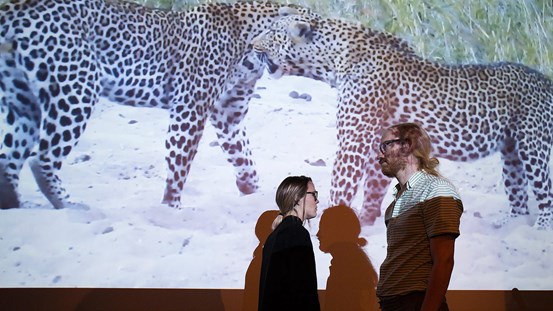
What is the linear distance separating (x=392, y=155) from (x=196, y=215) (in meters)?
1.32

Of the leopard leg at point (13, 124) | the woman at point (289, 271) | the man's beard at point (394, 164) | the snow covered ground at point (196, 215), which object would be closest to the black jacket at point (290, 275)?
the woman at point (289, 271)

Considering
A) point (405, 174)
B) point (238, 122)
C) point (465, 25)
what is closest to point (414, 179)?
point (405, 174)

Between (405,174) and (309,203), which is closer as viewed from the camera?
(405,174)

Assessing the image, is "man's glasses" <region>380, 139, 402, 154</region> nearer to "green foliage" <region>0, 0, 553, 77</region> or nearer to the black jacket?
the black jacket

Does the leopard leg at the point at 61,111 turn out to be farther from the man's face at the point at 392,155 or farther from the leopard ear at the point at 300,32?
the man's face at the point at 392,155

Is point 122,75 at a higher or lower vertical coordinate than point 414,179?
lower

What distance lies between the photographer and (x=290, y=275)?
221 cm

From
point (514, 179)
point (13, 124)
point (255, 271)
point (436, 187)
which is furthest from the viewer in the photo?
point (514, 179)

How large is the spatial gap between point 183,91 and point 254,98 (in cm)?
33

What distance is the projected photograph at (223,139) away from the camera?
316 centimetres

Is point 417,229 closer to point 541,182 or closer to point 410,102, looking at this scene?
point 410,102

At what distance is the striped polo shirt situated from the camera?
2.01 m

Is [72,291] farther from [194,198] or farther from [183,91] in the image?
[183,91]

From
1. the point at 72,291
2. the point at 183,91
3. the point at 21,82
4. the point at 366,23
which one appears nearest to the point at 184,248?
the point at 72,291
